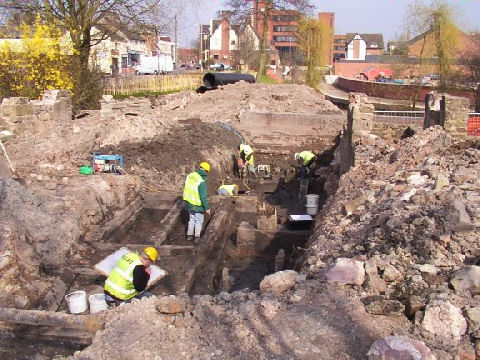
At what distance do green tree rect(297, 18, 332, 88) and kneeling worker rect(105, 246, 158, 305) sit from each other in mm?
29545

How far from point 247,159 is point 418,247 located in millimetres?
9305

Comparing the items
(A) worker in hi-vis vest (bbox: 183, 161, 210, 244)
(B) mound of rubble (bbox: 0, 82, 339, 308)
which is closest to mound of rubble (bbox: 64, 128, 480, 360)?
(B) mound of rubble (bbox: 0, 82, 339, 308)

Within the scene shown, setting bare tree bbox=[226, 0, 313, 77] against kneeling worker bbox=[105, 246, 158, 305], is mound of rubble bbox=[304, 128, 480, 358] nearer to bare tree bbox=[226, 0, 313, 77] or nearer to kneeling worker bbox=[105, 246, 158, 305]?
kneeling worker bbox=[105, 246, 158, 305]

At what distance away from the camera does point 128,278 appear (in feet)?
17.2

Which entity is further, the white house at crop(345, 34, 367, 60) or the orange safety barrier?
the white house at crop(345, 34, 367, 60)

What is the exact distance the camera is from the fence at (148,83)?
25062 mm

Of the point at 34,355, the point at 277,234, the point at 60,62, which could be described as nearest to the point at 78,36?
the point at 60,62

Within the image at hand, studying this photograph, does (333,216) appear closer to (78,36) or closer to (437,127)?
(437,127)

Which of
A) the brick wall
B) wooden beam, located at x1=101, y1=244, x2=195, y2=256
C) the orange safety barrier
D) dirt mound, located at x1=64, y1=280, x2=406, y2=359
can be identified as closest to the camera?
dirt mound, located at x1=64, y1=280, x2=406, y2=359

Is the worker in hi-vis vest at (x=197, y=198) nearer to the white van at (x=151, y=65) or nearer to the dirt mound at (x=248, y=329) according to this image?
the dirt mound at (x=248, y=329)

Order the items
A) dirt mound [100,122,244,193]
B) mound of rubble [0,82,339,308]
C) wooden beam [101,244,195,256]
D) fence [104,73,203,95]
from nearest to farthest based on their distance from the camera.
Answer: mound of rubble [0,82,339,308] < wooden beam [101,244,195,256] < dirt mound [100,122,244,193] < fence [104,73,203,95]

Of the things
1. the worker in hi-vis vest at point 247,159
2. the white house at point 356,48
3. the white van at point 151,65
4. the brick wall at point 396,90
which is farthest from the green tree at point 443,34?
the white house at point 356,48

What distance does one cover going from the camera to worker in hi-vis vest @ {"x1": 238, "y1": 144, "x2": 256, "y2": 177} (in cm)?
1396

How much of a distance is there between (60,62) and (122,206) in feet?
25.5
